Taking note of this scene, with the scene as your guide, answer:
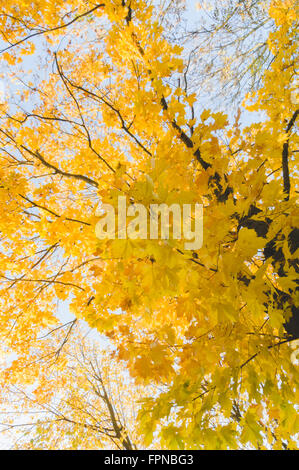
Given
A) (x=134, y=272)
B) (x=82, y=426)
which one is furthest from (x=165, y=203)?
(x=82, y=426)

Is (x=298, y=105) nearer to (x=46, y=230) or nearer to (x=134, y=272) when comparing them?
(x=134, y=272)

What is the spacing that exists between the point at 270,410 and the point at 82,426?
703 cm

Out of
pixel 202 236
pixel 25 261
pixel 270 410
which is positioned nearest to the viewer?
pixel 202 236

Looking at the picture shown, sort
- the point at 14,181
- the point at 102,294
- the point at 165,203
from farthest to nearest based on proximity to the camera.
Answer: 1. the point at 14,181
2. the point at 102,294
3. the point at 165,203

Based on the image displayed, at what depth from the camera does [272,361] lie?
3.61ft

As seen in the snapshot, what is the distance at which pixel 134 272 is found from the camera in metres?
1.32

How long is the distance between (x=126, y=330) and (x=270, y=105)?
8.09ft

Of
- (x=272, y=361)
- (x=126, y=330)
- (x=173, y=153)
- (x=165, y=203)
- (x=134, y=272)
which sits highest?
(x=173, y=153)

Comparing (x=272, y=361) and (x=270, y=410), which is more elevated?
(x=272, y=361)

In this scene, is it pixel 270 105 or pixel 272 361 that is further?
pixel 270 105

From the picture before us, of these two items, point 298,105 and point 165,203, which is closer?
Result: point 165,203

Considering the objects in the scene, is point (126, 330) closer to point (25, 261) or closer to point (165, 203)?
Answer: point (165, 203)

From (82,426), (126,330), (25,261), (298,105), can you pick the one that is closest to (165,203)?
(126,330)

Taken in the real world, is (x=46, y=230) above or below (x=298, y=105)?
below
